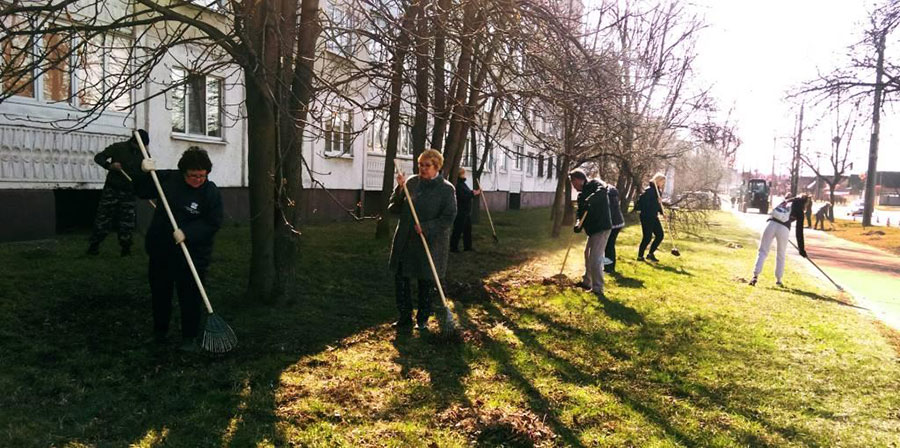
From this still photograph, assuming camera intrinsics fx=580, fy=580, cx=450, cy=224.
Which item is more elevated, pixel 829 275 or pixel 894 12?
pixel 894 12

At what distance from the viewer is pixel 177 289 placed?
471cm

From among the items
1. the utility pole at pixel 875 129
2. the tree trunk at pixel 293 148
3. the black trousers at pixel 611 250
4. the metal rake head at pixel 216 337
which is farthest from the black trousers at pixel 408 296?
the utility pole at pixel 875 129

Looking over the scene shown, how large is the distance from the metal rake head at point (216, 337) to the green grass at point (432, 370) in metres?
0.10

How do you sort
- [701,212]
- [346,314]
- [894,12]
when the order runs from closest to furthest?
[346,314] < [894,12] < [701,212]

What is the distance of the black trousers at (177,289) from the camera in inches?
180

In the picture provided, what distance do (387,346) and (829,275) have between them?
10.6 meters

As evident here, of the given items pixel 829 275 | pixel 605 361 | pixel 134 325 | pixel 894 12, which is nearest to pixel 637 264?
pixel 829 275

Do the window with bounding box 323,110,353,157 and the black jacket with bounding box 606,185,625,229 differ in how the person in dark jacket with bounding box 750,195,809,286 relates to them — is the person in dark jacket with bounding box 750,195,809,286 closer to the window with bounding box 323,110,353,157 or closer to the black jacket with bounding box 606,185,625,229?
the black jacket with bounding box 606,185,625,229

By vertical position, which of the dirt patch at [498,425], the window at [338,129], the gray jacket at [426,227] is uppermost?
the window at [338,129]

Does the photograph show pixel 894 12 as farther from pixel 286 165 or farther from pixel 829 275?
pixel 286 165

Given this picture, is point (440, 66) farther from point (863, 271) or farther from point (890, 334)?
point (863, 271)

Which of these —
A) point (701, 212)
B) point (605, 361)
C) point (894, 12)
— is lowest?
point (605, 361)

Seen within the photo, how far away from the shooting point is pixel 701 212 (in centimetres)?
1727

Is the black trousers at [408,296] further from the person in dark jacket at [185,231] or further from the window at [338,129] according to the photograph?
the person in dark jacket at [185,231]
